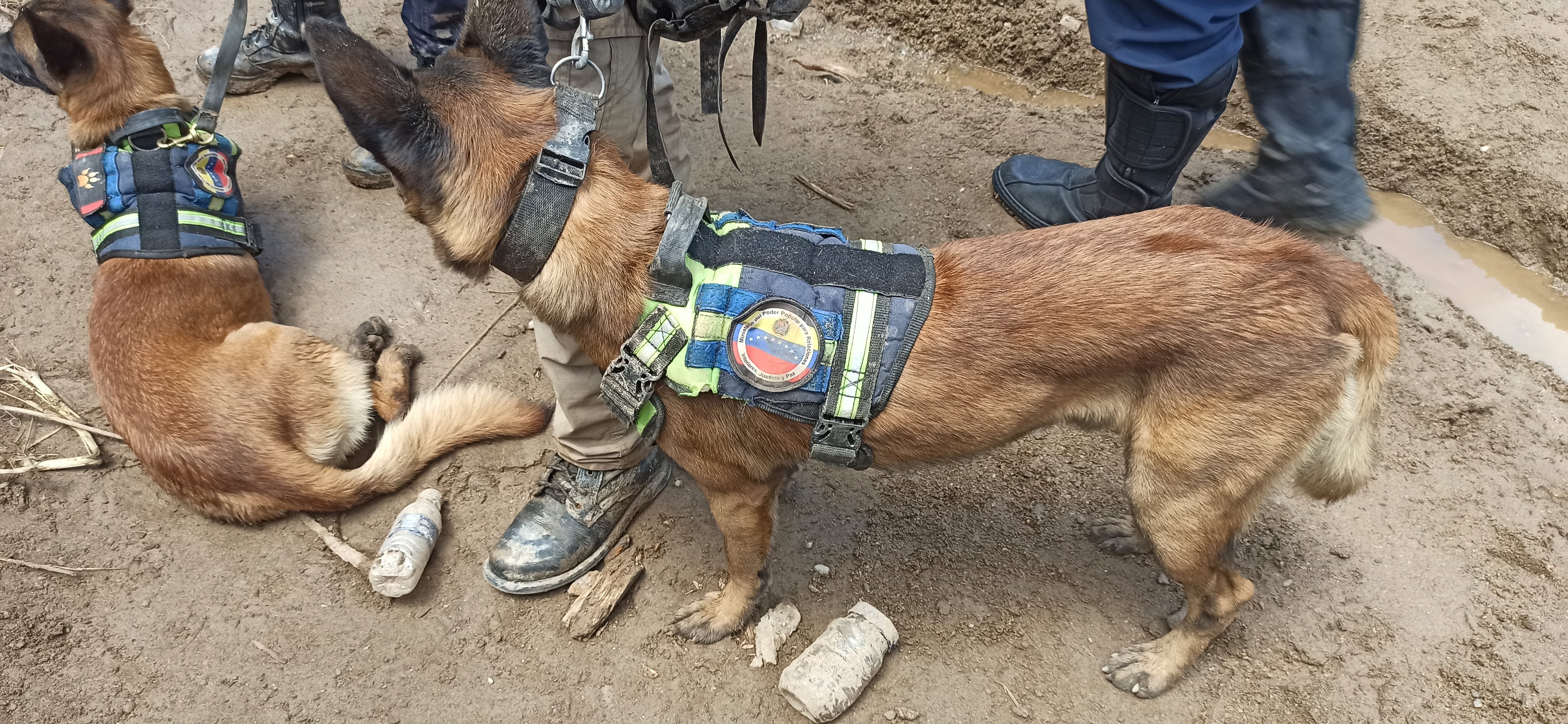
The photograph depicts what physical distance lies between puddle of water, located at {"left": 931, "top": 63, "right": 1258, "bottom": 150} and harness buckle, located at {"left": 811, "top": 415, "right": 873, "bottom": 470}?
11.8 feet

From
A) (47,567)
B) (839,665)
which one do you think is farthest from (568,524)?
(47,567)

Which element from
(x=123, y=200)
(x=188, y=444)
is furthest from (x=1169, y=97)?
(x=123, y=200)

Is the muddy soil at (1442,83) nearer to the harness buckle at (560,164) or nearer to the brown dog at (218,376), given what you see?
the brown dog at (218,376)

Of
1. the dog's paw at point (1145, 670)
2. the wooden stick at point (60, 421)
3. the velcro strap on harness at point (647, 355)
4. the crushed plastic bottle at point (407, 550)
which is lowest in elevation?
the dog's paw at point (1145, 670)

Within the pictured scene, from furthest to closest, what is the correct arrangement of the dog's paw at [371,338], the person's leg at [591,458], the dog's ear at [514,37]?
the dog's paw at [371,338], the person's leg at [591,458], the dog's ear at [514,37]

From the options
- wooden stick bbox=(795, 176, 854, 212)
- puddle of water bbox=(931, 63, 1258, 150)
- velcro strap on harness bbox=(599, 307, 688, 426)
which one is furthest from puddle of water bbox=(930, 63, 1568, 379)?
velcro strap on harness bbox=(599, 307, 688, 426)

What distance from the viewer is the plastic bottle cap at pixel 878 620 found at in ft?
8.49

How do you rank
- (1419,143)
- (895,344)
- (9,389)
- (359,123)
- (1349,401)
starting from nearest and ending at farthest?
(359,123) → (895,344) → (1349,401) → (9,389) → (1419,143)

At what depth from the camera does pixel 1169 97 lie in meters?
2.76

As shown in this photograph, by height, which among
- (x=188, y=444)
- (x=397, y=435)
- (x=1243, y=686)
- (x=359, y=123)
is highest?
(x=359, y=123)

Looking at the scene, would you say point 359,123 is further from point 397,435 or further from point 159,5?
point 159,5

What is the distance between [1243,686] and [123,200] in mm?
4522

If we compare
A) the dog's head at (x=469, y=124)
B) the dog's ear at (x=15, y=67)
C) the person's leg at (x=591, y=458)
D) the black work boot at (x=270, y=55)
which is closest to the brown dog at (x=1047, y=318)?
the dog's head at (x=469, y=124)

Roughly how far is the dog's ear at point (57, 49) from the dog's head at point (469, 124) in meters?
2.32
